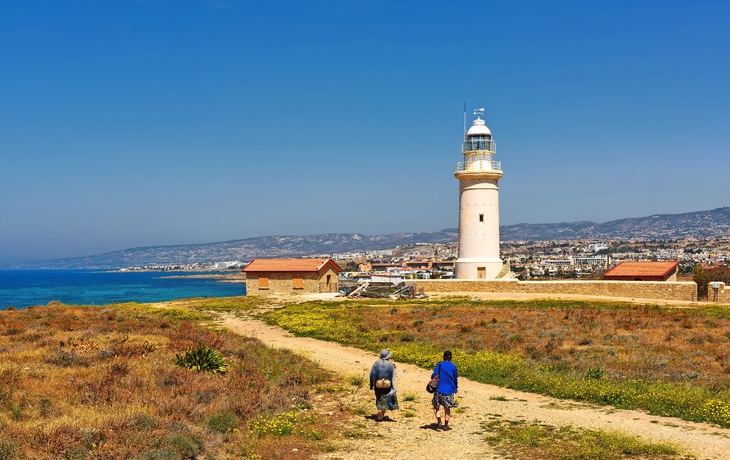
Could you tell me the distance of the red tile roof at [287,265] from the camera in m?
42.0

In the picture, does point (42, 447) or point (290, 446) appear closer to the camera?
point (42, 447)

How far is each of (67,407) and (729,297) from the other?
34.8 metres

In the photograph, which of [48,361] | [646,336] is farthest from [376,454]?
[646,336]

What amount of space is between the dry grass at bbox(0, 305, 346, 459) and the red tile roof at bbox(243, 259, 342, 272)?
23303 mm

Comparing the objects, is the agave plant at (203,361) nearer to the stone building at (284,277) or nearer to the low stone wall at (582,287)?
the low stone wall at (582,287)

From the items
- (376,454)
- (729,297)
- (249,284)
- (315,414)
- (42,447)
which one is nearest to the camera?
(42,447)

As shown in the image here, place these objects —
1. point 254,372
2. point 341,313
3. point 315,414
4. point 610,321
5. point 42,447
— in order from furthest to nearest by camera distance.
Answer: point 341,313 < point 610,321 < point 254,372 < point 315,414 < point 42,447

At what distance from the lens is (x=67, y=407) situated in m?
10.3

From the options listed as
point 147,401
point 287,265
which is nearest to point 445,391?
point 147,401

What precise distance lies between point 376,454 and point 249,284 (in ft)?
112

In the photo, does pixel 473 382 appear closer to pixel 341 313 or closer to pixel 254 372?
pixel 254 372

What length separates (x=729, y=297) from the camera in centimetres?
3441

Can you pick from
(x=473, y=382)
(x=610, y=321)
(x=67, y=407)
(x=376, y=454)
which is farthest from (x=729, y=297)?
(x=67, y=407)

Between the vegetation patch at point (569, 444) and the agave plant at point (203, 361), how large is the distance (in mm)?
6465
